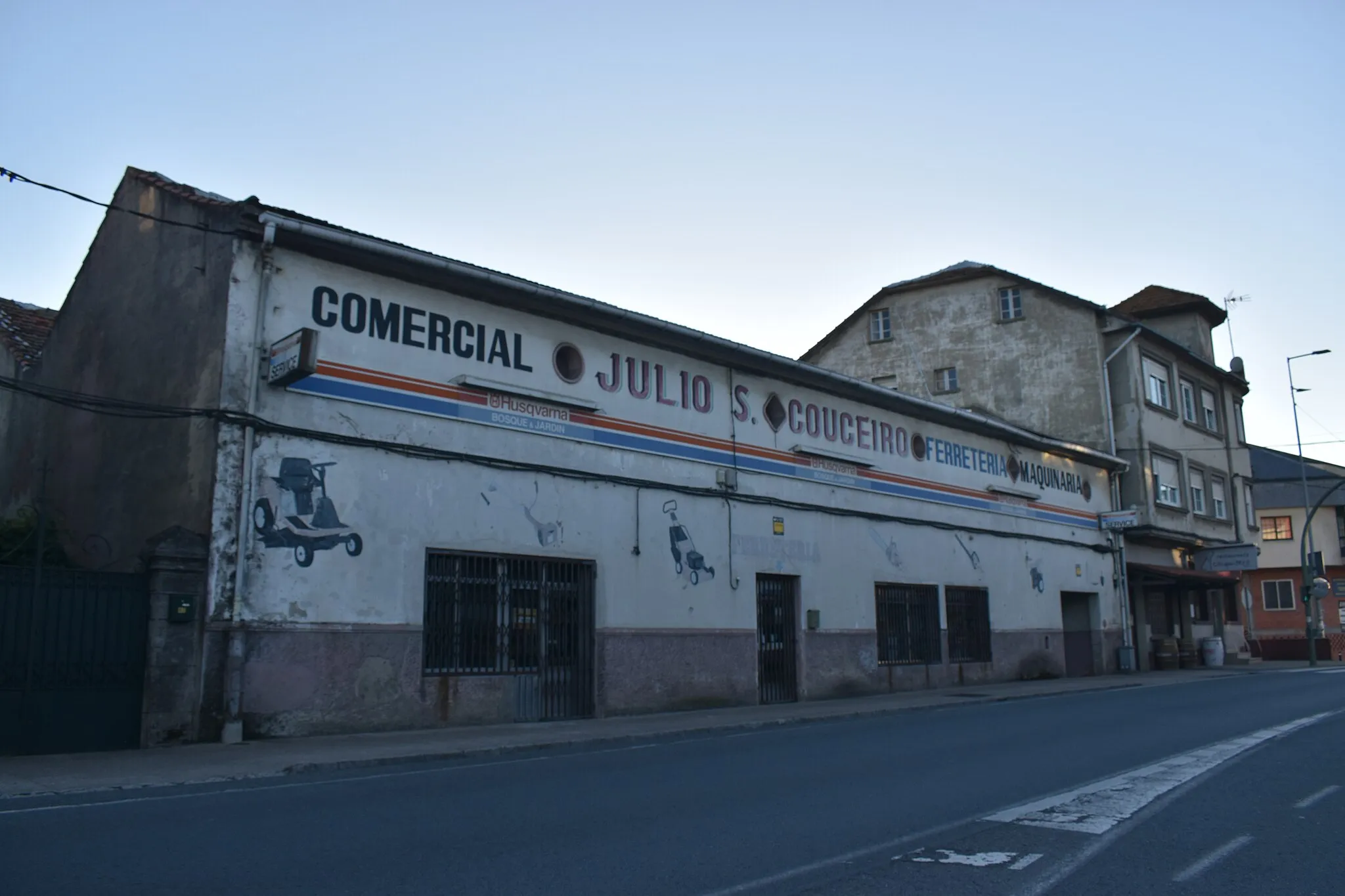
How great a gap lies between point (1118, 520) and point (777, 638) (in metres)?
15.6

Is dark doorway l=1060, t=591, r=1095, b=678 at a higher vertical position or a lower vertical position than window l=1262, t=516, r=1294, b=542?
lower

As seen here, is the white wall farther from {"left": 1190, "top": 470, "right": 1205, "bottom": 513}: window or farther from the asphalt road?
{"left": 1190, "top": 470, "right": 1205, "bottom": 513}: window

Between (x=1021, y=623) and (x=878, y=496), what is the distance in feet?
23.3

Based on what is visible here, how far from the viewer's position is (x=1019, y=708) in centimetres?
1684

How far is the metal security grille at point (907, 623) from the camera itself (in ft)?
71.9

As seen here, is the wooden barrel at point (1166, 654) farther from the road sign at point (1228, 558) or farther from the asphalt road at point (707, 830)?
the asphalt road at point (707, 830)

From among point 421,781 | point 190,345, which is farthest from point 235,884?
point 190,345

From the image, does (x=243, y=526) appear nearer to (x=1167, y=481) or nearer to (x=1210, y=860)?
(x=1210, y=860)

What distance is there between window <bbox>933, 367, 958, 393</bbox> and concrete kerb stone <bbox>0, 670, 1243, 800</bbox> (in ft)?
44.5

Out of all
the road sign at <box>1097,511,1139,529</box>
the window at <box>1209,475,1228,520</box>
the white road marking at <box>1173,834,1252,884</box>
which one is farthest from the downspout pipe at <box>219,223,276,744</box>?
the window at <box>1209,475,1228,520</box>

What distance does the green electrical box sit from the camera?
37.4 ft

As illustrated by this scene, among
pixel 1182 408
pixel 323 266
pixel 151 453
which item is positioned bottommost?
pixel 151 453

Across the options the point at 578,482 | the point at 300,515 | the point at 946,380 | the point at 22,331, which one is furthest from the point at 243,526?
the point at 946,380

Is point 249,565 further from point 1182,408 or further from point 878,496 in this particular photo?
point 1182,408
